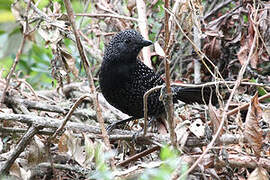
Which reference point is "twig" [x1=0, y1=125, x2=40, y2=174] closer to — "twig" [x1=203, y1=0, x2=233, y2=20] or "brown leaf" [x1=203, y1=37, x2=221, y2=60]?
"brown leaf" [x1=203, y1=37, x2=221, y2=60]

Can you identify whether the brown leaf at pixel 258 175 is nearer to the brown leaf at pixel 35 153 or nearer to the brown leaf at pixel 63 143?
the brown leaf at pixel 63 143

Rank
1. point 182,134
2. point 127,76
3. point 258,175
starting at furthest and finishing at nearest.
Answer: point 127,76 < point 182,134 < point 258,175

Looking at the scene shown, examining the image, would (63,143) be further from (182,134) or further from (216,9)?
(216,9)

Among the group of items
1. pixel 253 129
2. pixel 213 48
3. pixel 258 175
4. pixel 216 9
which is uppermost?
pixel 216 9

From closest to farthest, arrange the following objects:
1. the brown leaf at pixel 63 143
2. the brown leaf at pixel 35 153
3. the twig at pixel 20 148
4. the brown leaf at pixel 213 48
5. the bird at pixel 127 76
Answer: the brown leaf at pixel 63 143 → the twig at pixel 20 148 → the brown leaf at pixel 35 153 → the bird at pixel 127 76 → the brown leaf at pixel 213 48

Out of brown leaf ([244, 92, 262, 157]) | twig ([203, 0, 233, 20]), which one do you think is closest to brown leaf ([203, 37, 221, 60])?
twig ([203, 0, 233, 20])

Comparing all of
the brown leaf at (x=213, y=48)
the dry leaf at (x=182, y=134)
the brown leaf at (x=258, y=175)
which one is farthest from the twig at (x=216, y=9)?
the brown leaf at (x=258, y=175)

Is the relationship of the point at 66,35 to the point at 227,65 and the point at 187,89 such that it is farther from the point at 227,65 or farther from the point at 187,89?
the point at 227,65

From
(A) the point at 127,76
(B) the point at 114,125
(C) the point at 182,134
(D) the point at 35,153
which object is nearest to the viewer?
(C) the point at 182,134

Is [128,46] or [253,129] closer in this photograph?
[253,129]

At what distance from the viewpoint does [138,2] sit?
14.8 feet

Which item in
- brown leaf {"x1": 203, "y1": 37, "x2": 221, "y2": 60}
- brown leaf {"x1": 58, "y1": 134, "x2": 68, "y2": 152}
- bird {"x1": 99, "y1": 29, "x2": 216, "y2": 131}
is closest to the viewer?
brown leaf {"x1": 58, "y1": 134, "x2": 68, "y2": 152}

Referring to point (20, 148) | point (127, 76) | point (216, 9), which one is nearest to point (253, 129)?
point (20, 148)

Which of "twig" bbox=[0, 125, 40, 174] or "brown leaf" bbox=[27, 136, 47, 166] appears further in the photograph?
"brown leaf" bbox=[27, 136, 47, 166]
